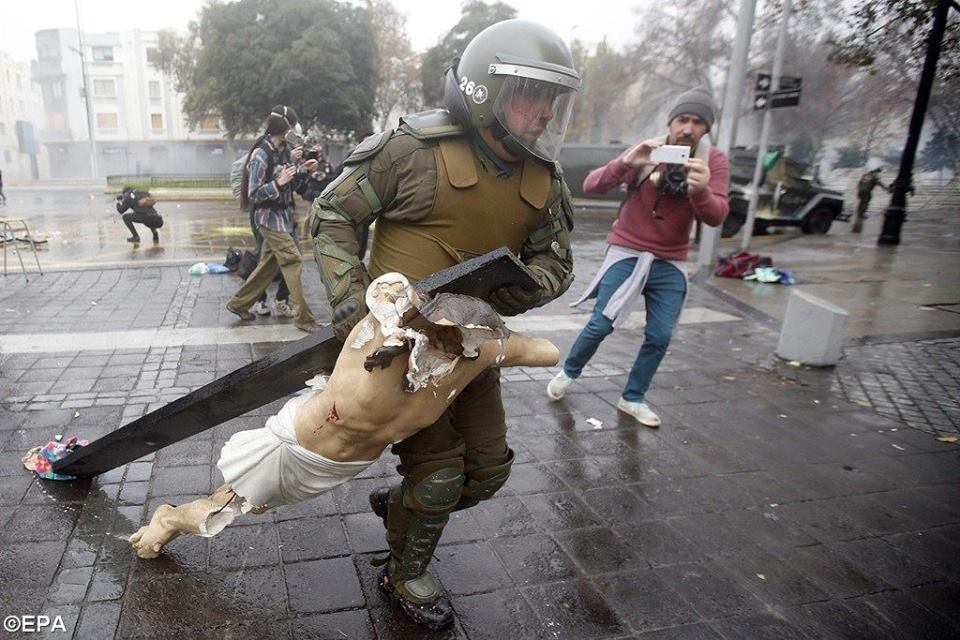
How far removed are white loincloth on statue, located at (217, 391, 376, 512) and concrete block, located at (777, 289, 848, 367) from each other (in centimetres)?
481

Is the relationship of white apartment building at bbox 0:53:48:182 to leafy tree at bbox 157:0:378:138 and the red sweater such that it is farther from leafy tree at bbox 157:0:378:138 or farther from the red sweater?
the red sweater

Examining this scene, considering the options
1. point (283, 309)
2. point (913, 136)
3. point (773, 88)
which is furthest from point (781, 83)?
point (283, 309)

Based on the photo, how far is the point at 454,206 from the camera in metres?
2.10

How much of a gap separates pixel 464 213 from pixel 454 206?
4 cm

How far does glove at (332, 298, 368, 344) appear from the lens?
184cm

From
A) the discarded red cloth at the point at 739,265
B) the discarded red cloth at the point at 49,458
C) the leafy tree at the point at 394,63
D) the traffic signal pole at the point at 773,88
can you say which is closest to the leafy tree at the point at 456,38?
the leafy tree at the point at 394,63

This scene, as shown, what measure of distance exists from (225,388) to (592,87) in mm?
33929

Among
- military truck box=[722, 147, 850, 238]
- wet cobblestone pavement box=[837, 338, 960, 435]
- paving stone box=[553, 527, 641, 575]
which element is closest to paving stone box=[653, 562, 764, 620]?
paving stone box=[553, 527, 641, 575]

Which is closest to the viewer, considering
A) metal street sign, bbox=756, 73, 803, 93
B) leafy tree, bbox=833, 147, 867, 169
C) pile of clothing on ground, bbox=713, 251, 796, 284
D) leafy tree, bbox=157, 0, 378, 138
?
pile of clothing on ground, bbox=713, 251, 796, 284

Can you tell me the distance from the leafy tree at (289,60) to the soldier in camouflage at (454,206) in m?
24.8

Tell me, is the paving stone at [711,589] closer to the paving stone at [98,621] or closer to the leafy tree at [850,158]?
the paving stone at [98,621]

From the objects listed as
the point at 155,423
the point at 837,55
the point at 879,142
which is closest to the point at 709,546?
the point at 155,423

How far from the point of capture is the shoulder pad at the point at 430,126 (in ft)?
6.86

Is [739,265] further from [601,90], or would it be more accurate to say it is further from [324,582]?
[601,90]
